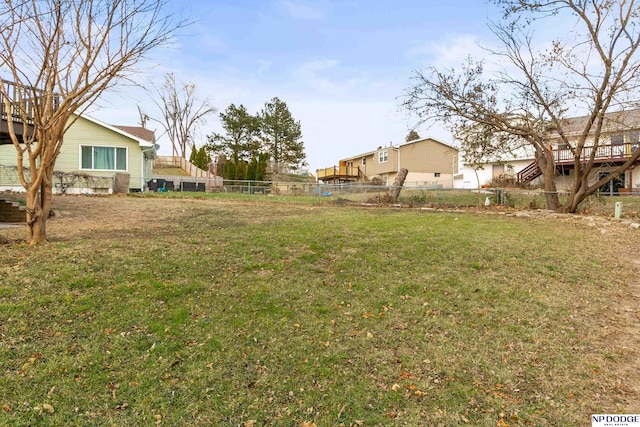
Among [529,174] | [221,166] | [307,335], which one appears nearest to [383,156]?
[529,174]

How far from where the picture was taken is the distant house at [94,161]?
1606cm

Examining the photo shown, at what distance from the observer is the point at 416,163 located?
107 ft

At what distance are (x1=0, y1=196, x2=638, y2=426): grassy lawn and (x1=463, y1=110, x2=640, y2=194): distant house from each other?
9490 millimetres

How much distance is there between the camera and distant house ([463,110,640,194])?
43.8 feet

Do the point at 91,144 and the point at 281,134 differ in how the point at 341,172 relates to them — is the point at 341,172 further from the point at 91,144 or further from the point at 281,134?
the point at 91,144

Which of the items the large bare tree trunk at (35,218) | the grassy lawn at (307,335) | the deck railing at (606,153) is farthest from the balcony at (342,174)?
the large bare tree trunk at (35,218)

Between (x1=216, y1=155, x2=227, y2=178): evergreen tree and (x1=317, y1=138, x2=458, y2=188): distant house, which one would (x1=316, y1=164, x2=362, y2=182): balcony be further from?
(x1=216, y1=155, x2=227, y2=178): evergreen tree

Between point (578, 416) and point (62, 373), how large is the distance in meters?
3.79

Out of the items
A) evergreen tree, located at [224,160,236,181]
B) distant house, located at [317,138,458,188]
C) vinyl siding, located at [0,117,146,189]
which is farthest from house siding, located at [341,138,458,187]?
vinyl siding, located at [0,117,146,189]

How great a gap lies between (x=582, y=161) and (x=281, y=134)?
28.1 meters

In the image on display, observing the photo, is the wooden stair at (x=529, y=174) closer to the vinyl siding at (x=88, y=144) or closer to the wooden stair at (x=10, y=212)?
the vinyl siding at (x=88, y=144)

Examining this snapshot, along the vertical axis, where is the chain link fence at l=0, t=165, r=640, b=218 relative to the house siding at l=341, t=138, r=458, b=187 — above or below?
below

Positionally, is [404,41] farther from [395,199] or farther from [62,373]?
[62,373]

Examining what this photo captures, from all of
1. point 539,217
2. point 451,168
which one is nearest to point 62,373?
point 539,217
